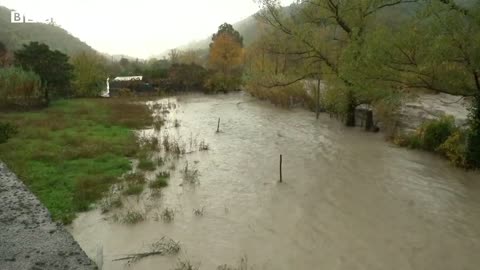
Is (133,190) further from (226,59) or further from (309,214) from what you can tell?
(226,59)

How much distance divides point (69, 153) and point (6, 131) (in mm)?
3705

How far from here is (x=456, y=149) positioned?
1249 cm

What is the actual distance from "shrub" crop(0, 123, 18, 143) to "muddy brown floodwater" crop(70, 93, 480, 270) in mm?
6553

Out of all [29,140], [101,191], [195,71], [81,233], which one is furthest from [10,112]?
[195,71]

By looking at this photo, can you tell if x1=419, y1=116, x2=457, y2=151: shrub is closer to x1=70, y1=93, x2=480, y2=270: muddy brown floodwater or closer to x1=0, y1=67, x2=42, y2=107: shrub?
x1=70, y1=93, x2=480, y2=270: muddy brown floodwater

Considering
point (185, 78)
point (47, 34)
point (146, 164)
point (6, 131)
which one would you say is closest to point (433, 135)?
point (146, 164)

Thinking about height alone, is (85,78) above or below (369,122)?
above

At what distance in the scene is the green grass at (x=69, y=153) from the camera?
9.16 m

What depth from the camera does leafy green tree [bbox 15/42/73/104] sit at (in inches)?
944

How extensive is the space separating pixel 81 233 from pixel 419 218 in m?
7.35

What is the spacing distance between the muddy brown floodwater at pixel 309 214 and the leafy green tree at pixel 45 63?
15.6 metres

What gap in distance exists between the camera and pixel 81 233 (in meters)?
7.59

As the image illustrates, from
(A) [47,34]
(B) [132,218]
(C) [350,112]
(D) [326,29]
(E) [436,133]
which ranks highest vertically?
(A) [47,34]

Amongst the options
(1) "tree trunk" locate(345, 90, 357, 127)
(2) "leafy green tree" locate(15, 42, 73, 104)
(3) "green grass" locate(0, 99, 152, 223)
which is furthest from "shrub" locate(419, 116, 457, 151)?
(2) "leafy green tree" locate(15, 42, 73, 104)
